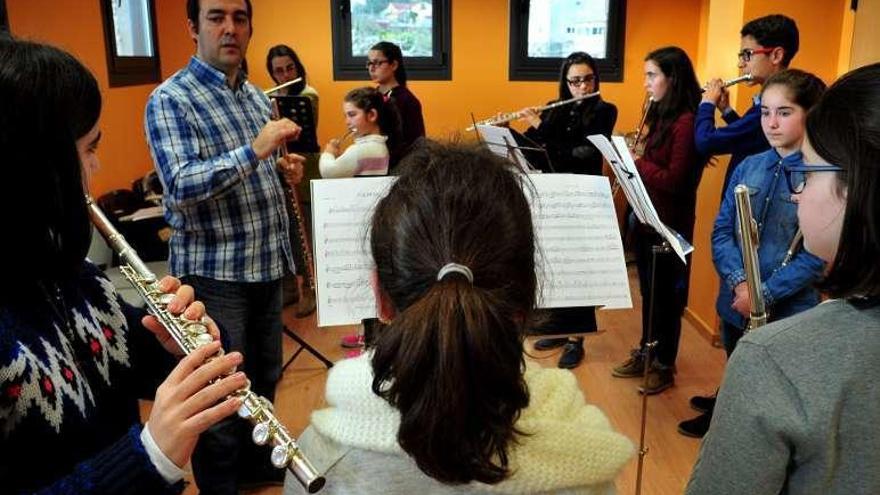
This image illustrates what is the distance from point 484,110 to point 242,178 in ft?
10.5

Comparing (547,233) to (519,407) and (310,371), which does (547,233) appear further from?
(310,371)

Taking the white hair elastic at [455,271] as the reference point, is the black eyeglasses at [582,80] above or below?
above

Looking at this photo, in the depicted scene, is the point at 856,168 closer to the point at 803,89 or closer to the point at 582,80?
the point at 803,89

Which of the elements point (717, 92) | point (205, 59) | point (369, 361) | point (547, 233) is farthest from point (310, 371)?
point (369, 361)

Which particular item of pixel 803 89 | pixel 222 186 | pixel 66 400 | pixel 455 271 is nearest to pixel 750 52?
pixel 803 89

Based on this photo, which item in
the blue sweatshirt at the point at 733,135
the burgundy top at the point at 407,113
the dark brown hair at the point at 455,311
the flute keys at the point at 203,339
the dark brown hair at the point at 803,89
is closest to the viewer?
the dark brown hair at the point at 455,311

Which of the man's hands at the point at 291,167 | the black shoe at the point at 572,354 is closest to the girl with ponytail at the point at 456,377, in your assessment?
the man's hands at the point at 291,167

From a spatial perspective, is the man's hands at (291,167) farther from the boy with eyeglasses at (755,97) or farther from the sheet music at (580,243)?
the boy with eyeglasses at (755,97)

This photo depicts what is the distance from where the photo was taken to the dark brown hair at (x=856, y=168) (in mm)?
821

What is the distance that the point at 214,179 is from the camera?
1.70 m

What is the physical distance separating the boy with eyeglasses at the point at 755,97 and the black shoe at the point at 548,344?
46.6 inches

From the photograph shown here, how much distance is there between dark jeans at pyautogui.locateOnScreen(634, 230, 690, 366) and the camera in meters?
2.75

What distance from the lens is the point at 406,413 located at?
711 mm

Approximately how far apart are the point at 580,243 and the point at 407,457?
93 centimetres
